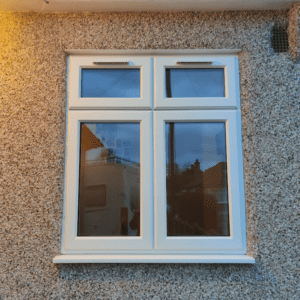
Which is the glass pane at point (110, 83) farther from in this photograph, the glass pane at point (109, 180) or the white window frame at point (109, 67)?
the glass pane at point (109, 180)

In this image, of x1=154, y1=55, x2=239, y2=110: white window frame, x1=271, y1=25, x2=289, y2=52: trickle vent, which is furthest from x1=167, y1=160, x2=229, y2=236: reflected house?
x1=271, y1=25, x2=289, y2=52: trickle vent

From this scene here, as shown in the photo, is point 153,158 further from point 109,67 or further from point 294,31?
point 294,31

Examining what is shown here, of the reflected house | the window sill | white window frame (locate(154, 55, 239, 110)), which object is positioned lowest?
the window sill

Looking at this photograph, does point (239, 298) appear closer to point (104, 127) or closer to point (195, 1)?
point (104, 127)

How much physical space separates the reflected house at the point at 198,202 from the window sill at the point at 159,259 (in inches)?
5.5

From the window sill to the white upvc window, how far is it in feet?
0.07

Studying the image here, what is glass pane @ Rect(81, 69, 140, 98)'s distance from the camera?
5.96 feet

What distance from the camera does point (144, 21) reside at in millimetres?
1797

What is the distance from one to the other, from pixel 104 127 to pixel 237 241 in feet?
3.55

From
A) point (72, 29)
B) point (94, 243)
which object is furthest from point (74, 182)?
point (72, 29)

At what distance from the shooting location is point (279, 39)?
1.77 metres

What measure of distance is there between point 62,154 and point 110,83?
1.81 feet

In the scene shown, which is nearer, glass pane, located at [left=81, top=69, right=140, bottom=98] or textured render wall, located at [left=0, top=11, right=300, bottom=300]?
textured render wall, located at [left=0, top=11, right=300, bottom=300]

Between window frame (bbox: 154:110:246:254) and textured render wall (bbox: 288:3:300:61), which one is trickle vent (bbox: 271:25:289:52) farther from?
window frame (bbox: 154:110:246:254)
